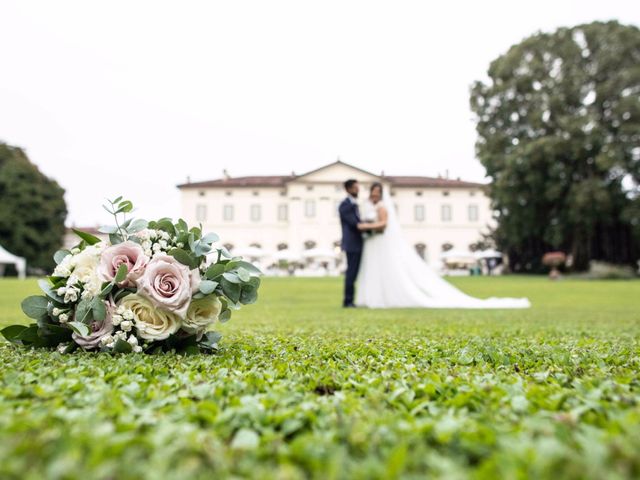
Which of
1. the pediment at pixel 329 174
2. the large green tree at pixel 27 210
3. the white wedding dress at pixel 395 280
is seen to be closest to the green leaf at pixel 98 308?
the white wedding dress at pixel 395 280

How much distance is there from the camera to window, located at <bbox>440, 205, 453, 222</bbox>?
55750 mm

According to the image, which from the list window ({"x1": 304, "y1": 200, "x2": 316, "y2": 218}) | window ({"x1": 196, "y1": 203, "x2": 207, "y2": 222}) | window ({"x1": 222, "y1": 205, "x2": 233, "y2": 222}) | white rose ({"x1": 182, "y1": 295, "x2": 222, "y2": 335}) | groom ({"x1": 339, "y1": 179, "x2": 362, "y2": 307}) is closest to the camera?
white rose ({"x1": 182, "y1": 295, "x2": 222, "y2": 335})

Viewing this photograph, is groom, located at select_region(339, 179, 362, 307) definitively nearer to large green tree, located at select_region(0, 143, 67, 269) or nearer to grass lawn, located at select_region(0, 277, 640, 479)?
grass lawn, located at select_region(0, 277, 640, 479)

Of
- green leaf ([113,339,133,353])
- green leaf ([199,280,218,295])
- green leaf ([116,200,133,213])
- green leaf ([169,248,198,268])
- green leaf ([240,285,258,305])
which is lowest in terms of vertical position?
green leaf ([113,339,133,353])

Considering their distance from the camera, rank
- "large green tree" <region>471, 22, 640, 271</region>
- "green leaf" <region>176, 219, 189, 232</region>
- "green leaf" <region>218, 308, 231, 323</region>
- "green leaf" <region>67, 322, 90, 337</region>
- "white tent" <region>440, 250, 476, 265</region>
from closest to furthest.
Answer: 1. "green leaf" <region>67, 322, 90, 337</region>
2. "green leaf" <region>218, 308, 231, 323</region>
3. "green leaf" <region>176, 219, 189, 232</region>
4. "large green tree" <region>471, 22, 640, 271</region>
5. "white tent" <region>440, 250, 476, 265</region>

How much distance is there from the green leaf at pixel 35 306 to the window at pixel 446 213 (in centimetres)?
5478

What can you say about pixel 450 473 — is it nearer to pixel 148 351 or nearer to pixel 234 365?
pixel 234 365

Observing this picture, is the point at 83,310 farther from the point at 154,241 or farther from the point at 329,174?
the point at 329,174

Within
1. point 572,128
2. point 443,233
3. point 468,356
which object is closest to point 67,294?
point 468,356

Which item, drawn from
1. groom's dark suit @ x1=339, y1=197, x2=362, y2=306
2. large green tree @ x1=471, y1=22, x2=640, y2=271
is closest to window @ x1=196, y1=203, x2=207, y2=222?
large green tree @ x1=471, y1=22, x2=640, y2=271

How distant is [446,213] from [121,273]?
5523 cm

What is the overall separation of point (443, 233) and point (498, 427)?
55814mm

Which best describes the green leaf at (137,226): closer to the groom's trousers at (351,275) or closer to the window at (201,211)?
the groom's trousers at (351,275)

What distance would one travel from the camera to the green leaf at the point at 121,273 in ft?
8.13
